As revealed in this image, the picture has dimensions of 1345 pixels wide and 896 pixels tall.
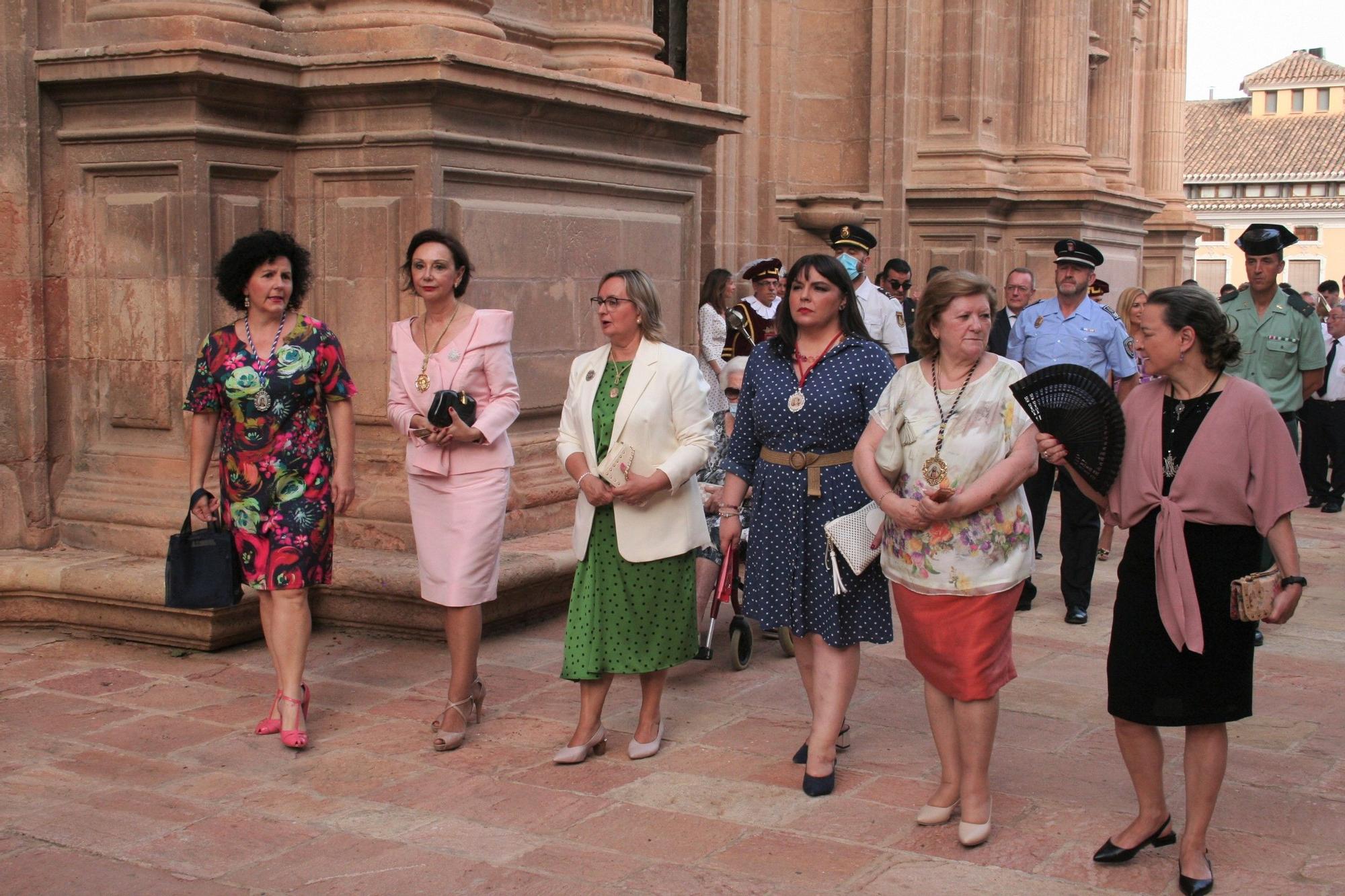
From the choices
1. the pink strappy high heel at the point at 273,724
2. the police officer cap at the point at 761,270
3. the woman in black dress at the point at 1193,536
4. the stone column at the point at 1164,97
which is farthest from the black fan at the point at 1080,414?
the stone column at the point at 1164,97

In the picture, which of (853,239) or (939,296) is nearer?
(939,296)

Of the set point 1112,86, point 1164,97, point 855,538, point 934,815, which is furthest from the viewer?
point 1164,97

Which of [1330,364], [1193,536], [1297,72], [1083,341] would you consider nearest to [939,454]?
[1193,536]

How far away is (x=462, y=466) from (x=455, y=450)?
0.07 m

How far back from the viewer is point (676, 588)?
594 centimetres

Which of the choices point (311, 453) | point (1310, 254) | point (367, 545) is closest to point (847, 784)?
point (311, 453)

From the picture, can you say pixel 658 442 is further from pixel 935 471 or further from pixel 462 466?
pixel 935 471

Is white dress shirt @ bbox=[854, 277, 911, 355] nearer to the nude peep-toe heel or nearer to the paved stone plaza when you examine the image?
the paved stone plaza

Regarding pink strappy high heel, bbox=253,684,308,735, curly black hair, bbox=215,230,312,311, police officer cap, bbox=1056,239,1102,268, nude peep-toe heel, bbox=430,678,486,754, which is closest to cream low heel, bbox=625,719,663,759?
nude peep-toe heel, bbox=430,678,486,754

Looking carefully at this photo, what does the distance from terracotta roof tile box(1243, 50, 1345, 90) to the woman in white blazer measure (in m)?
65.5

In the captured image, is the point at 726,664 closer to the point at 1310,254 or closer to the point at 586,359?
the point at 586,359

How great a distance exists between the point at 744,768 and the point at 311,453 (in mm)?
2027

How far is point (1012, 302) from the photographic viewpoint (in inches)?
424

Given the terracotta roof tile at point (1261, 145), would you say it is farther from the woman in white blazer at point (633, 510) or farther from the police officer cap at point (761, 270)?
the woman in white blazer at point (633, 510)
